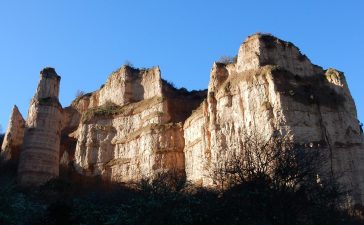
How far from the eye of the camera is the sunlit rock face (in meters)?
34.9

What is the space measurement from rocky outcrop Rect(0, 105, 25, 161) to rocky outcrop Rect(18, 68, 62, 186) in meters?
5.28

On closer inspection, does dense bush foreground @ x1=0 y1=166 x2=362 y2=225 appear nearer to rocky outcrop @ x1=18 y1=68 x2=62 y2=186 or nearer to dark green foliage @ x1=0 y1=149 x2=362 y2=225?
dark green foliage @ x1=0 y1=149 x2=362 y2=225

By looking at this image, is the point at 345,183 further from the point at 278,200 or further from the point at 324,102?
the point at 278,200

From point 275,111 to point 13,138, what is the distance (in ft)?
84.9

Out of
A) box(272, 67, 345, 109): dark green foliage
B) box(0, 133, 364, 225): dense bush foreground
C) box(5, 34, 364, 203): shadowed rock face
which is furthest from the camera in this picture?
box(272, 67, 345, 109): dark green foliage

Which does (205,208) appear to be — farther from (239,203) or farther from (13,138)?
(13,138)

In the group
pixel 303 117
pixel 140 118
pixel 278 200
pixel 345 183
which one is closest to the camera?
pixel 278 200

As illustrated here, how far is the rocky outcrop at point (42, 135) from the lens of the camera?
40.1 meters

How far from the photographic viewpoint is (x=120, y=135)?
4825 cm

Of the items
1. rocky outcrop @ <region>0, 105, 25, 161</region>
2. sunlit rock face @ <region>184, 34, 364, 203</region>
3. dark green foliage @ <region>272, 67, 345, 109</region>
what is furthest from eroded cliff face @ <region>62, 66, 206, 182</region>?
dark green foliage @ <region>272, 67, 345, 109</region>

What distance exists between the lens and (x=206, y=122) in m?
40.6

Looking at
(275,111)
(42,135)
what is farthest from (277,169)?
(42,135)

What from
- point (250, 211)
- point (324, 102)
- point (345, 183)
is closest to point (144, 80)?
point (324, 102)

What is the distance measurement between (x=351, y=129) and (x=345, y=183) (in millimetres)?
4918
